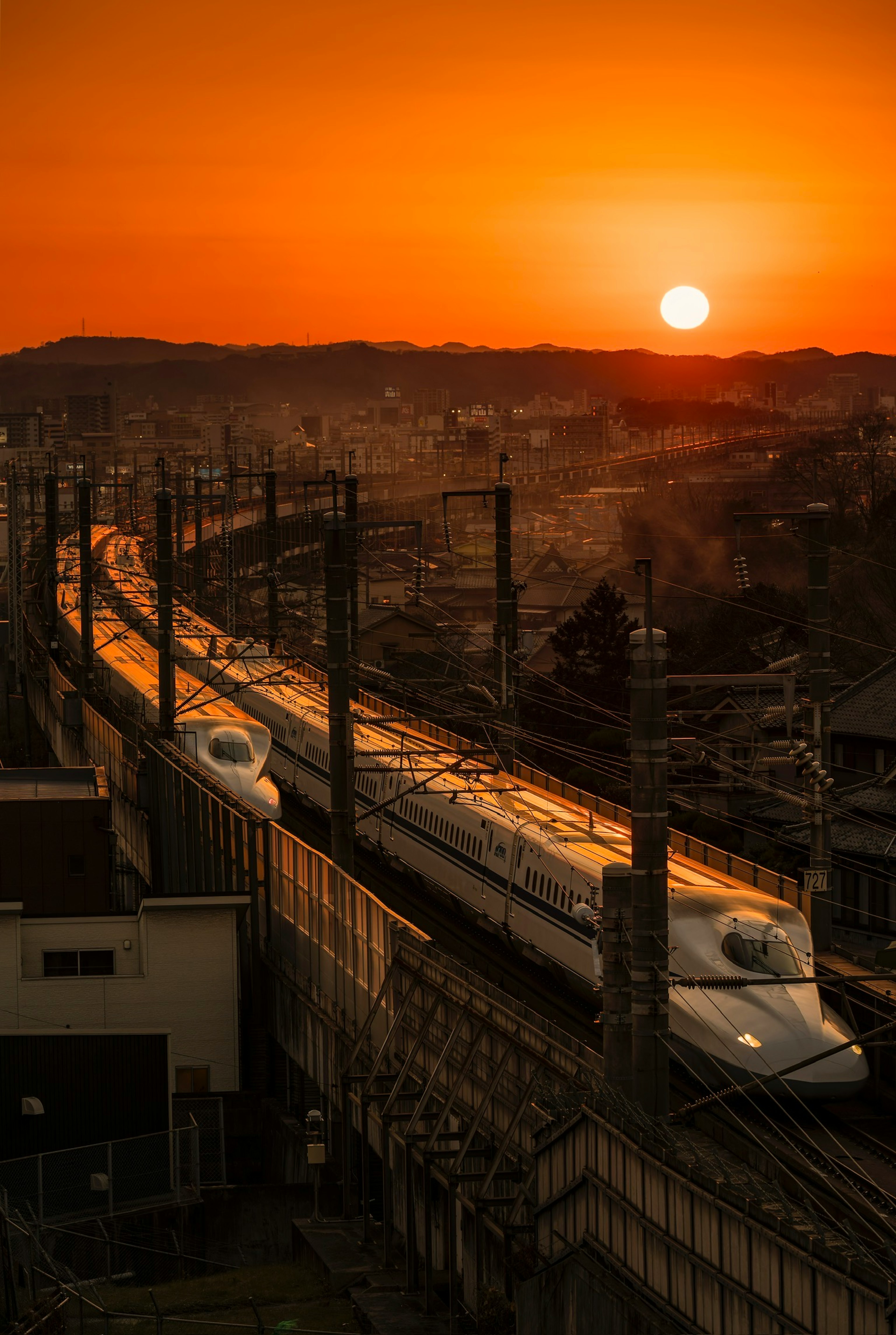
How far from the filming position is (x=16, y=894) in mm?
25125

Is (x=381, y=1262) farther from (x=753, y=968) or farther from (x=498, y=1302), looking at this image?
(x=753, y=968)

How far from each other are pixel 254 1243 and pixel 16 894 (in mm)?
9834

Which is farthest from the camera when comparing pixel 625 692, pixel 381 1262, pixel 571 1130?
pixel 625 692

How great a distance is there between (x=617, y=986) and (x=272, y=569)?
2642cm

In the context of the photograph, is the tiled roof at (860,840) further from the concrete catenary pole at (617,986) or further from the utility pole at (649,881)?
the utility pole at (649,881)

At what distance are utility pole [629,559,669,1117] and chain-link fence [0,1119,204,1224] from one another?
6546 millimetres

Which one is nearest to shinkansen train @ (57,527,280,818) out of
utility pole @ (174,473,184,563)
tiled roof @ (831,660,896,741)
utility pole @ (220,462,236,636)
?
utility pole @ (220,462,236,636)

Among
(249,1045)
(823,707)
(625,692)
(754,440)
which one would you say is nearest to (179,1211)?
(249,1045)

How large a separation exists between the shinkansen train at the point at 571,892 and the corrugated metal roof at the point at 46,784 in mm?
3067

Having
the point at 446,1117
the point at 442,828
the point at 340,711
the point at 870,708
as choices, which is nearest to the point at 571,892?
the point at 340,711

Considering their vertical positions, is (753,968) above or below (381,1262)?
above

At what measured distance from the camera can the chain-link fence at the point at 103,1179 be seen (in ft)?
53.2

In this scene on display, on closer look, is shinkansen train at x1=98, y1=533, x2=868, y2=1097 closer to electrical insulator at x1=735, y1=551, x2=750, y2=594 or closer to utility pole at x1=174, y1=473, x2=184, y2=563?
electrical insulator at x1=735, y1=551, x2=750, y2=594

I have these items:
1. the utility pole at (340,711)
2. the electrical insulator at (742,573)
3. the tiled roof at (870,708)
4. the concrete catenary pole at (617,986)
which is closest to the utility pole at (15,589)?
the tiled roof at (870,708)
